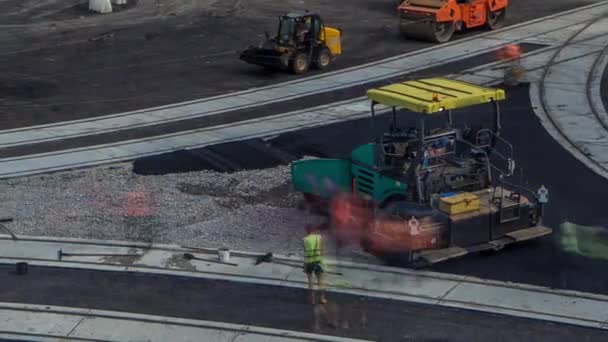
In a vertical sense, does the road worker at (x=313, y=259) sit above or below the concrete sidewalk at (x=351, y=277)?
above

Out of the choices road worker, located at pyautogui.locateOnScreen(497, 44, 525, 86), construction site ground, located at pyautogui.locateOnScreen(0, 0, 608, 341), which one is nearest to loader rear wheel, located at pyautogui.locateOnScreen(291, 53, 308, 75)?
construction site ground, located at pyautogui.locateOnScreen(0, 0, 608, 341)

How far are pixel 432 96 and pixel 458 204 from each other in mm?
2010

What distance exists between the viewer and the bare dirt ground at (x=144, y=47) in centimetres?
3138

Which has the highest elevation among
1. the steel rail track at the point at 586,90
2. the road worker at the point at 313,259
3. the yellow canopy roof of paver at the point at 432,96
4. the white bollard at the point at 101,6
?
the yellow canopy roof of paver at the point at 432,96

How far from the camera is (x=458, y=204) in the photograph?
61.2 feet

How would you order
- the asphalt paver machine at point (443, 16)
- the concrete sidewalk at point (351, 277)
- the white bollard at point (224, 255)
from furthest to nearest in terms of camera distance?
the asphalt paver machine at point (443, 16)
the white bollard at point (224, 255)
the concrete sidewalk at point (351, 277)

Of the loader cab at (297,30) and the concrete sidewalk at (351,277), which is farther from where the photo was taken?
the loader cab at (297,30)

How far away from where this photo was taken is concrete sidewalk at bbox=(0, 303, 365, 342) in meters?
16.4

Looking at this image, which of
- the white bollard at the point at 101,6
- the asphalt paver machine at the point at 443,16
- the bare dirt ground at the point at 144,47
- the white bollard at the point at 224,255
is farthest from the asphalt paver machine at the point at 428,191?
the white bollard at the point at 101,6

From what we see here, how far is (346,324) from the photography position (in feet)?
54.9

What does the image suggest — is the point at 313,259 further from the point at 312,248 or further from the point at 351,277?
the point at 351,277

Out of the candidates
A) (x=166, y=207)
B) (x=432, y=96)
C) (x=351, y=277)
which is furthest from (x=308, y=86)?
(x=351, y=277)

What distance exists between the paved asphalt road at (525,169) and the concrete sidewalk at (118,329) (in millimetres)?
3665

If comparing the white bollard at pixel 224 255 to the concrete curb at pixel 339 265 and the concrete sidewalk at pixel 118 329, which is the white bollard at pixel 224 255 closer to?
the concrete curb at pixel 339 265
